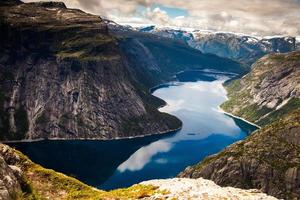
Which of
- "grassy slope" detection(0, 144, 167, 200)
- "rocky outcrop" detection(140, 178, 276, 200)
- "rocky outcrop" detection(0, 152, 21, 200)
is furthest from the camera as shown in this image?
"grassy slope" detection(0, 144, 167, 200)

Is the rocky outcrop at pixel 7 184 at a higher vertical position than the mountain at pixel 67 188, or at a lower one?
higher

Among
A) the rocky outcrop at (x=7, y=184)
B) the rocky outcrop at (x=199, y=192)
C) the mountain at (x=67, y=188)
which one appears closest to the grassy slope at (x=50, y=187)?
the mountain at (x=67, y=188)

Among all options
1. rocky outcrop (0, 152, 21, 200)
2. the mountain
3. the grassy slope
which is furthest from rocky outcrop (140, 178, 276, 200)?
rocky outcrop (0, 152, 21, 200)

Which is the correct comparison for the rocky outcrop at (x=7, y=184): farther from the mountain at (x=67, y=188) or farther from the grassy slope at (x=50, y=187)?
the grassy slope at (x=50, y=187)

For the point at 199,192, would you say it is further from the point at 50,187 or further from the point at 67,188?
the point at 50,187

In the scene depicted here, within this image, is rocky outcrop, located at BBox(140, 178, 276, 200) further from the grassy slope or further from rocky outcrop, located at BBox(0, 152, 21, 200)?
rocky outcrop, located at BBox(0, 152, 21, 200)

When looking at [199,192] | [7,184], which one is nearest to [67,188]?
[7,184]

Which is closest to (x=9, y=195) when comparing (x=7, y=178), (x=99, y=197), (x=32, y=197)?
(x=7, y=178)

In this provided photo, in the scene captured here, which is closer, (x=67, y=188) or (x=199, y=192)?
(x=199, y=192)
